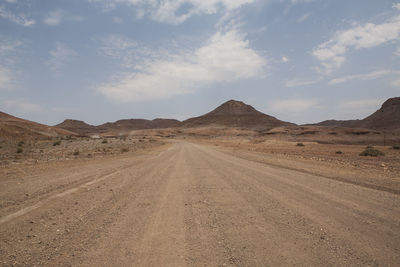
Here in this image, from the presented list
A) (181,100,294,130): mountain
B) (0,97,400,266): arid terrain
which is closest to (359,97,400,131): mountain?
(181,100,294,130): mountain

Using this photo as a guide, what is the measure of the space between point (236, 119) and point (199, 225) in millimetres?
155119

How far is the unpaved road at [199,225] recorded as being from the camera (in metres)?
3.57

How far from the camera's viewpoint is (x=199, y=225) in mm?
4801

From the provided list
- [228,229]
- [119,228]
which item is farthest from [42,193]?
[228,229]

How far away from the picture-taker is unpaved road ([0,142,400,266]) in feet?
11.7

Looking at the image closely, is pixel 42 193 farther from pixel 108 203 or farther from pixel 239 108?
pixel 239 108

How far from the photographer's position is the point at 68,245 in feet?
12.9

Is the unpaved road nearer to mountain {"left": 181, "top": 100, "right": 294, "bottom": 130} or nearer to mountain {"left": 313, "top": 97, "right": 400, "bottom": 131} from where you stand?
mountain {"left": 313, "top": 97, "right": 400, "bottom": 131}

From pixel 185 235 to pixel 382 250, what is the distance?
3111mm

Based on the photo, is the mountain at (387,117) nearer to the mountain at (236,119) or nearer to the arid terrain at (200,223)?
the mountain at (236,119)

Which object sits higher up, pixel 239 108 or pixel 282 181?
pixel 239 108

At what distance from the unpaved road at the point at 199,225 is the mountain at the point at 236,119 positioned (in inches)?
5308

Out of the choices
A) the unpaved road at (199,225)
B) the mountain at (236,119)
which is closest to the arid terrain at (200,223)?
the unpaved road at (199,225)

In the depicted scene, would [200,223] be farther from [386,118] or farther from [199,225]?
[386,118]
